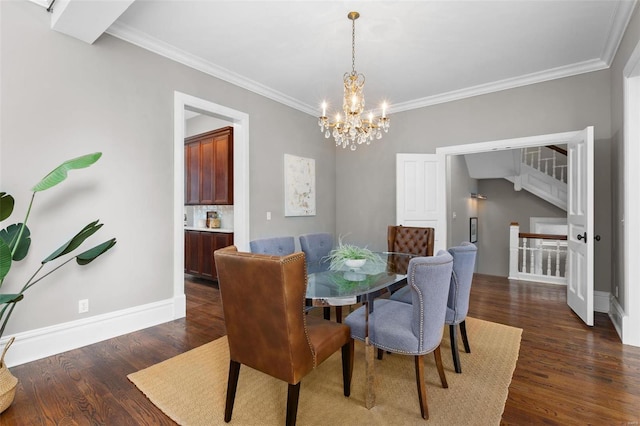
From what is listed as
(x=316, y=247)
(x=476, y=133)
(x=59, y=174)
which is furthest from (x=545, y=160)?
(x=59, y=174)

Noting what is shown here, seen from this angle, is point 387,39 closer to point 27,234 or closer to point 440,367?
point 440,367

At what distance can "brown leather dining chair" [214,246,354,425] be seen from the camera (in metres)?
1.42

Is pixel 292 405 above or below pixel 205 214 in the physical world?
below

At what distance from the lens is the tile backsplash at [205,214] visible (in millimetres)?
5032

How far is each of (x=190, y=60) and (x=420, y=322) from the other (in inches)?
137

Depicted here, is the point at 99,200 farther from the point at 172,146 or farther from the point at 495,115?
the point at 495,115

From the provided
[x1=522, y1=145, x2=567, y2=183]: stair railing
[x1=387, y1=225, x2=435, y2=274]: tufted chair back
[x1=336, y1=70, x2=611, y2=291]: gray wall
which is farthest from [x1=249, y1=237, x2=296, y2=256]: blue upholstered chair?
[x1=522, y1=145, x2=567, y2=183]: stair railing

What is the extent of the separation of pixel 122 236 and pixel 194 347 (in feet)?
4.11

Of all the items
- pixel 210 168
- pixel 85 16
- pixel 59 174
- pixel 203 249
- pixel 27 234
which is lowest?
pixel 203 249

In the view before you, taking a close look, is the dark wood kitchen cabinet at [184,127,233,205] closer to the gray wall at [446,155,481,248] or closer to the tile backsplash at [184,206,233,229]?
the tile backsplash at [184,206,233,229]

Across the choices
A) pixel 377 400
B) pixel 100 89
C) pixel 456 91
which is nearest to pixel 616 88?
pixel 456 91

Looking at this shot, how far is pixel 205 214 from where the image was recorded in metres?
5.45

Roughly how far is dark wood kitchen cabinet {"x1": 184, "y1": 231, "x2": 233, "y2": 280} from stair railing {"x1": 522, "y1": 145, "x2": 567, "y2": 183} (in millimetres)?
6315

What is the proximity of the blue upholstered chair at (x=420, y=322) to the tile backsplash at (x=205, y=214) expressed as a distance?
11.7ft
